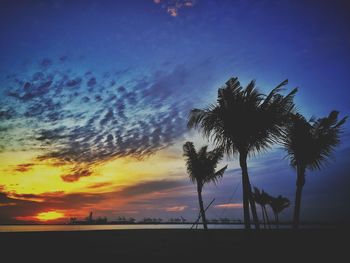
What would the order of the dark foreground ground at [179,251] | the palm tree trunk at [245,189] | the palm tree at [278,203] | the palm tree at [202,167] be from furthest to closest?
the palm tree at [278,203], the palm tree at [202,167], the palm tree trunk at [245,189], the dark foreground ground at [179,251]

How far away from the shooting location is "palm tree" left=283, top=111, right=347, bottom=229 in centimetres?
1499

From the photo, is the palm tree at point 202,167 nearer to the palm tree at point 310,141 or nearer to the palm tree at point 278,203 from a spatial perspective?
the palm tree at point 310,141

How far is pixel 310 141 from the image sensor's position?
15094 mm

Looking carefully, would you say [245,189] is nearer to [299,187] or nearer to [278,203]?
[299,187]

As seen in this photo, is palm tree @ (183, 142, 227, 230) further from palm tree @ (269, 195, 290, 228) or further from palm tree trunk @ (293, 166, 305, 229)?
palm tree @ (269, 195, 290, 228)

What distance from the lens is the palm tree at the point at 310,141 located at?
15.0 m

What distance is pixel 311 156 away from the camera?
15023 mm

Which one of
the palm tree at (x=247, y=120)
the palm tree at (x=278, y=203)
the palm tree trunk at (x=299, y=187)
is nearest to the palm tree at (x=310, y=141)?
the palm tree trunk at (x=299, y=187)

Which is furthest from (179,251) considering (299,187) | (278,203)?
(278,203)

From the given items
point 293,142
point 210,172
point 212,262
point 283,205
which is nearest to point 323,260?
point 212,262

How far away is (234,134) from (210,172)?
13.2m

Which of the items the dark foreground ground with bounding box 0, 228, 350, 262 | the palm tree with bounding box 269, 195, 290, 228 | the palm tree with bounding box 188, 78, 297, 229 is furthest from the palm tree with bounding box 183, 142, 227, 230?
the palm tree with bounding box 269, 195, 290, 228

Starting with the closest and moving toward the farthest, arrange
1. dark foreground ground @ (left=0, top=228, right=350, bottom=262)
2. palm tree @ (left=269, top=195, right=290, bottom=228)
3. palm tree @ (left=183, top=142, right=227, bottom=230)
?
dark foreground ground @ (left=0, top=228, right=350, bottom=262) → palm tree @ (left=183, top=142, right=227, bottom=230) → palm tree @ (left=269, top=195, right=290, bottom=228)

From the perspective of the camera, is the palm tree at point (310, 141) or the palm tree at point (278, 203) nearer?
the palm tree at point (310, 141)
